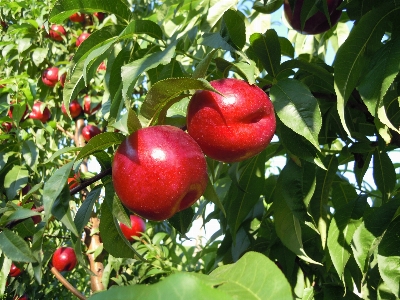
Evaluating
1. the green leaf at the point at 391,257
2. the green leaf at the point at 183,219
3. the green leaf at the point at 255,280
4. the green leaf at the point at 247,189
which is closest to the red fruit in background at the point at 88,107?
the green leaf at the point at 247,189

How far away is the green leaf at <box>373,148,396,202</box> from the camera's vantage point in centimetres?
107

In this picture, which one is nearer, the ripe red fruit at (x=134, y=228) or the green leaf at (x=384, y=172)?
the green leaf at (x=384, y=172)

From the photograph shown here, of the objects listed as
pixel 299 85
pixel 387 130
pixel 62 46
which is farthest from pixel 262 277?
pixel 62 46

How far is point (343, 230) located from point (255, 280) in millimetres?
Answer: 591

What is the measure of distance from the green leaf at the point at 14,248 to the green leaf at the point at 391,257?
0.59 meters

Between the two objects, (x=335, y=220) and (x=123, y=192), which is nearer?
(x=123, y=192)

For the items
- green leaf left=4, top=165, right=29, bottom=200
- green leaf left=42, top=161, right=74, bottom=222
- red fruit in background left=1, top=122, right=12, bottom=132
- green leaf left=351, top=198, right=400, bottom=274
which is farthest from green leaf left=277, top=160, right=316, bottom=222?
red fruit in background left=1, top=122, right=12, bottom=132

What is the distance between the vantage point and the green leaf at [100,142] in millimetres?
781

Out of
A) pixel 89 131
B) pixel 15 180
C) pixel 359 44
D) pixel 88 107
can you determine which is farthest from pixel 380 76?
pixel 88 107

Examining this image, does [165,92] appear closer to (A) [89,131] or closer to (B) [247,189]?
(B) [247,189]

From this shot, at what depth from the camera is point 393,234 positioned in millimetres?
892

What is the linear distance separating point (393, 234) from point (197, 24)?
0.60 metres

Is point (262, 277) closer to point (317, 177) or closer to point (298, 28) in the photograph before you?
point (317, 177)

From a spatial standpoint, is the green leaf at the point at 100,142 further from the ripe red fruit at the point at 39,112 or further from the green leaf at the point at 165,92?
the ripe red fruit at the point at 39,112
